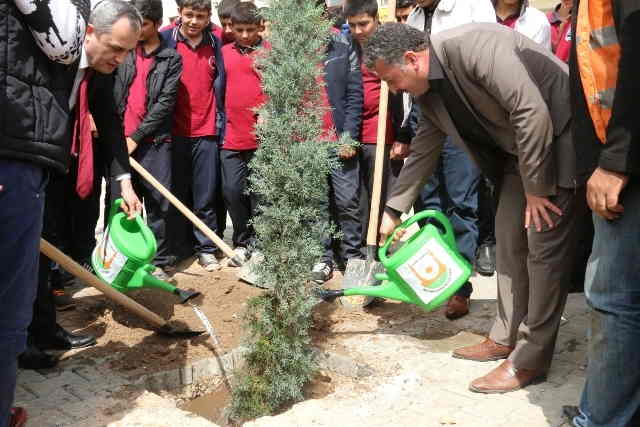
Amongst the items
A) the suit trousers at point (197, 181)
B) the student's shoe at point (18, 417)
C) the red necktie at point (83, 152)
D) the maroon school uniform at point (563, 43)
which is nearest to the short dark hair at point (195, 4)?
the suit trousers at point (197, 181)

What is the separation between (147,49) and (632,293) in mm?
4410

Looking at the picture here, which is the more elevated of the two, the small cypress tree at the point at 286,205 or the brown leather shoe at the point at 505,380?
the small cypress tree at the point at 286,205

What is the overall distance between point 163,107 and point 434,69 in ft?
9.18

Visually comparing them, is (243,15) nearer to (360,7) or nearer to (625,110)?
(360,7)

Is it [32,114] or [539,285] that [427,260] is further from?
[32,114]

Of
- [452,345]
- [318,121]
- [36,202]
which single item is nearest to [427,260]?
[452,345]

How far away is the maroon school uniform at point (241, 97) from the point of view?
5633 millimetres

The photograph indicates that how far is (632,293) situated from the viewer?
2400mm

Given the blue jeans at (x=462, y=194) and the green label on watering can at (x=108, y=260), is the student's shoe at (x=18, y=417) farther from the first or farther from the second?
the blue jeans at (x=462, y=194)

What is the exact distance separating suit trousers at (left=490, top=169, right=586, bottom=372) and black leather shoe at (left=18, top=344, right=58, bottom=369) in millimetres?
2563

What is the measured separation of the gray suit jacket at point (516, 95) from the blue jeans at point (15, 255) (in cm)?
199

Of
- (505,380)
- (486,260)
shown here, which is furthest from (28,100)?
(486,260)

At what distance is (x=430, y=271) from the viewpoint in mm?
3920

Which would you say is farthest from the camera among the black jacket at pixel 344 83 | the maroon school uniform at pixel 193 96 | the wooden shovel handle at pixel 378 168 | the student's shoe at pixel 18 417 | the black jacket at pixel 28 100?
the maroon school uniform at pixel 193 96
